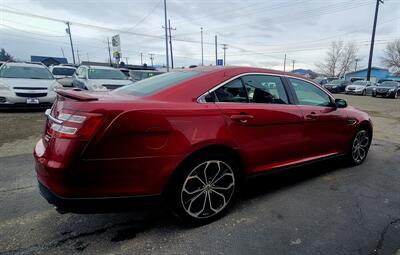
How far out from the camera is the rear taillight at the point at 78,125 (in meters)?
2.25

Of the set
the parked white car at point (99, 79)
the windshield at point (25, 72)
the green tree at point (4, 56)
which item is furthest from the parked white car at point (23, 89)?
the green tree at point (4, 56)

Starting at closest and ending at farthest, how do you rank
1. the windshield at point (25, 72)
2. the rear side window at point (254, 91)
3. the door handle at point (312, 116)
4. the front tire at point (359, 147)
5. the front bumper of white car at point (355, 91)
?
the rear side window at point (254, 91) → the door handle at point (312, 116) → the front tire at point (359, 147) → the windshield at point (25, 72) → the front bumper of white car at point (355, 91)

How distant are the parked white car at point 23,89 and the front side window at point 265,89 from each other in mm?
7130

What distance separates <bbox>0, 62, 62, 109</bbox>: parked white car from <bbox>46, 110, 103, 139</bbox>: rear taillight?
7.07 m

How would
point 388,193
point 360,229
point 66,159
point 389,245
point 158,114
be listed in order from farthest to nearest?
1. point 388,193
2. point 360,229
3. point 389,245
4. point 158,114
5. point 66,159

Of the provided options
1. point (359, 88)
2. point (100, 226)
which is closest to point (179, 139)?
point (100, 226)

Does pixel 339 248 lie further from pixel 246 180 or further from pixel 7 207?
pixel 7 207

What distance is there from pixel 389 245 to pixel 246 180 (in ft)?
4.61

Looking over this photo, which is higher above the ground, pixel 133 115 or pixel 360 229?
pixel 133 115

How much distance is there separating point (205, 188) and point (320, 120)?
79.2 inches

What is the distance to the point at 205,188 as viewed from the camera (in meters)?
2.89

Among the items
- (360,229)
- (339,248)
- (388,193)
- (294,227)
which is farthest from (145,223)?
(388,193)

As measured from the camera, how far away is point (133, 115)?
2369 millimetres

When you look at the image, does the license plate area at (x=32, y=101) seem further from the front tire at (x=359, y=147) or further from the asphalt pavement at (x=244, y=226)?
the front tire at (x=359, y=147)
